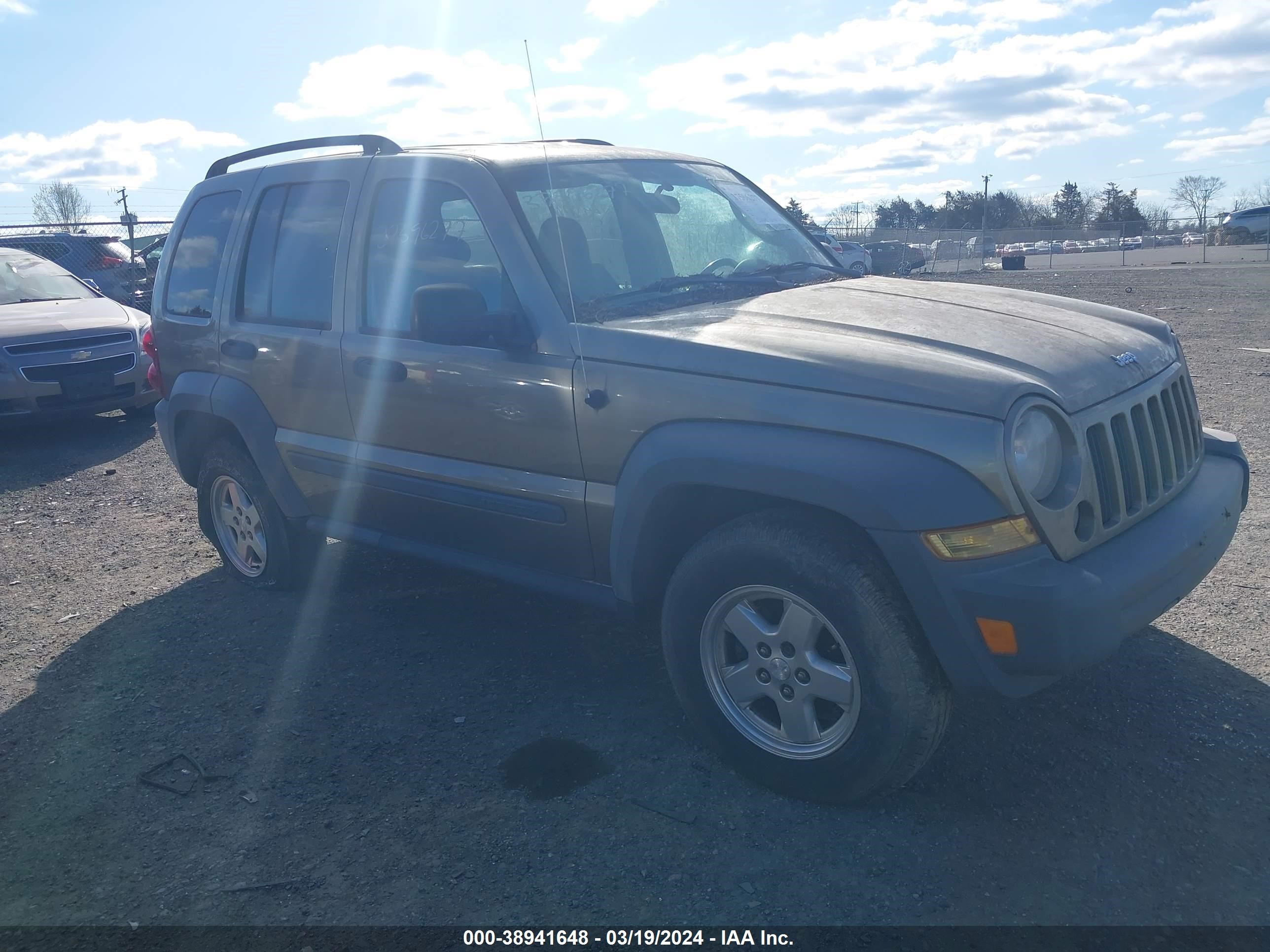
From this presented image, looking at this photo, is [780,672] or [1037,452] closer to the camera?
[1037,452]

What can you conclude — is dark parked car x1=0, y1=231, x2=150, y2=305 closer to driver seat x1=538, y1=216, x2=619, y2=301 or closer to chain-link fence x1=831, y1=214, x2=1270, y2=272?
driver seat x1=538, y1=216, x2=619, y2=301

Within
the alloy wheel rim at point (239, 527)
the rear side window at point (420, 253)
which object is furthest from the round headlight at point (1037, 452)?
the alloy wheel rim at point (239, 527)

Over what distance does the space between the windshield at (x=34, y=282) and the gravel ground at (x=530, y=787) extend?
6153 millimetres

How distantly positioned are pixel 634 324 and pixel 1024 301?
5.16 feet

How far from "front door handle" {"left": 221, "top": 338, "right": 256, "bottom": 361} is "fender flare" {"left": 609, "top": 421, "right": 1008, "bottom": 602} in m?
2.34

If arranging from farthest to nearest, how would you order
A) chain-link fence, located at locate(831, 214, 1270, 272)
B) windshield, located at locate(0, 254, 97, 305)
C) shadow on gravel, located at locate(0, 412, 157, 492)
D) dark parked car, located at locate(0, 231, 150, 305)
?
chain-link fence, located at locate(831, 214, 1270, 272) < dark parked car, located at locate(0, 231, 150, 305) < windshield, located at locate(0, 254, 97, 305) < shadow on gravel, located at locate(0, 412, 157, 492)

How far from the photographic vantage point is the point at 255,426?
4895 millimetres

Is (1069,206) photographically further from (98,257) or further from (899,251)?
(98,257)

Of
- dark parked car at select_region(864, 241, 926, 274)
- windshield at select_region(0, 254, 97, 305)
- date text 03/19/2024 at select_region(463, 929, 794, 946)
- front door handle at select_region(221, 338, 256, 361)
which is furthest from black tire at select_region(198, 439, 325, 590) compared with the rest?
dark parked car at select_region(864, 241, 926, 274)

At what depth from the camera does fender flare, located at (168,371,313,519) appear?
16.0 feet

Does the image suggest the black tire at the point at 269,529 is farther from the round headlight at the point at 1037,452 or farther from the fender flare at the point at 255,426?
the round headlight at the point at 1037,452

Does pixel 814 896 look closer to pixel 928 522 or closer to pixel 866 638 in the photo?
pixel 866 638

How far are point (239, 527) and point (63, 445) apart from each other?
16.9 feet

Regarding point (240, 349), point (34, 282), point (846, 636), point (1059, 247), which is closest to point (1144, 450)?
point (846, 636)
